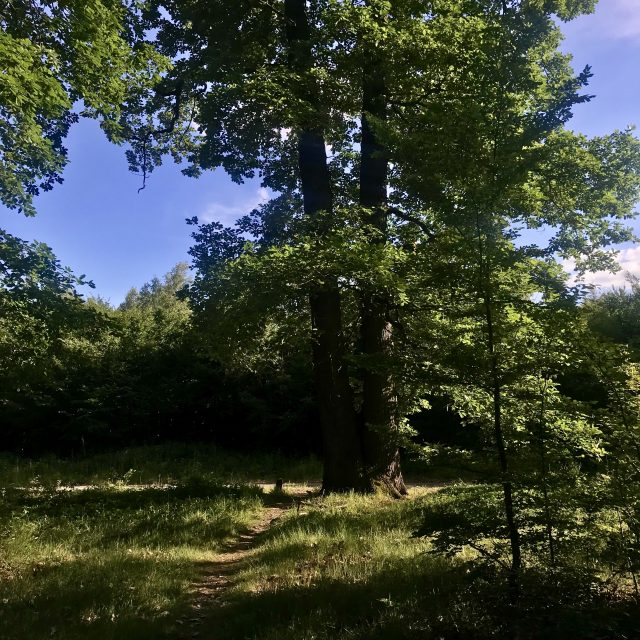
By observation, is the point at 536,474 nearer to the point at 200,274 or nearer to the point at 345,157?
the point at 200,274

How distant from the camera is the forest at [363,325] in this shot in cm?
419

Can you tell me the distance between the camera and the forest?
4.19 meters

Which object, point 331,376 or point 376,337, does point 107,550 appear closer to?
point 331,376

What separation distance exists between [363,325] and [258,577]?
6744mm

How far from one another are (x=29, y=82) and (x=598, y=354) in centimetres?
771

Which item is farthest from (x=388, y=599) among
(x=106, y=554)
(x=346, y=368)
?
(x=346, y=368)

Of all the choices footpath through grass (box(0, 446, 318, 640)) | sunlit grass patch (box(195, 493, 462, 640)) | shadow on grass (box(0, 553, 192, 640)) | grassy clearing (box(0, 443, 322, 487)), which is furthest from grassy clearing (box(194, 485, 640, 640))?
grassy clearing (box(0, 443, 322, 487))

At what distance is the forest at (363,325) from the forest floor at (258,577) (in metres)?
0.04

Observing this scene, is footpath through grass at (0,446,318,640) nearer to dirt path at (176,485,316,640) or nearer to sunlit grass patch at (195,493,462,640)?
dirt path at (176,485,316,640)

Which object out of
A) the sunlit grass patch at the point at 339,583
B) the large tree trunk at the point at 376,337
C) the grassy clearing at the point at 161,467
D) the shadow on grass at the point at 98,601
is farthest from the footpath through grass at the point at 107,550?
the large tree trunk at the point at 376,337

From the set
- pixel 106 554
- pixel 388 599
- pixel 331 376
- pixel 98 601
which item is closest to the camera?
pixel 388 599

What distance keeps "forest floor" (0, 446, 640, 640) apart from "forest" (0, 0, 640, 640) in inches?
1.7

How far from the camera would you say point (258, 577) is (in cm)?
592

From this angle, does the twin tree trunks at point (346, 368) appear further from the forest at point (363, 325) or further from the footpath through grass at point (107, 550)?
the footpath through grass at point (107, 550)
